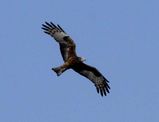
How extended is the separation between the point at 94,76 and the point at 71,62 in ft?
6.47

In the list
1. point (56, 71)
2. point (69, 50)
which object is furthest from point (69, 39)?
point (56, 71)

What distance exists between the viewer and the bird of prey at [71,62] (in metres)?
23.4

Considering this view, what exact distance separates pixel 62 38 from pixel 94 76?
2180 mm

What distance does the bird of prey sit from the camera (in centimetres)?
2335

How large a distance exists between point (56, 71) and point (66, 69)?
0.50 m

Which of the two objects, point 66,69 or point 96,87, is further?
point 96,87

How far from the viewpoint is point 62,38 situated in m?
24.7

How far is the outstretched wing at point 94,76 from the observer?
24058mm

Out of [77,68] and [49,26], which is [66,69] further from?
[49,26]

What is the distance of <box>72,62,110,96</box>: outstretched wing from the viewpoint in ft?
78.9

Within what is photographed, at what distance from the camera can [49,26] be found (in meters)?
25.3

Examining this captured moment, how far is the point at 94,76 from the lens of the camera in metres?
25.0

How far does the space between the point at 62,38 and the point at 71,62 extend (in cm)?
170

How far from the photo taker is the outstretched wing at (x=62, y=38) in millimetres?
23948
